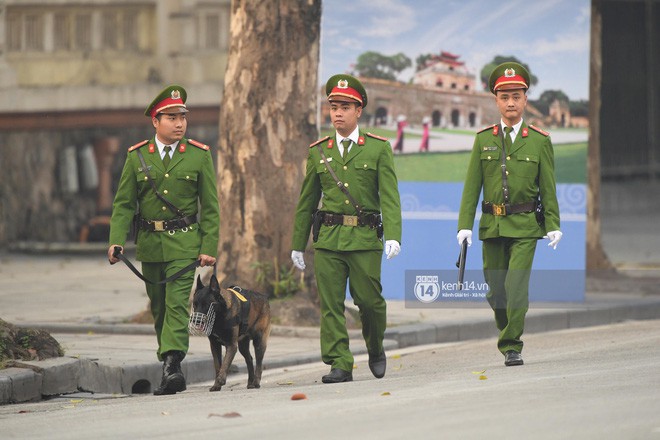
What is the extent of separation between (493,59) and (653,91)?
19.1m

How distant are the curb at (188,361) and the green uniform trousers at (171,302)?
2.70ft

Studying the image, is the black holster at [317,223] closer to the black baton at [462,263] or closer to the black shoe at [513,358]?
the black baton at [462,263]

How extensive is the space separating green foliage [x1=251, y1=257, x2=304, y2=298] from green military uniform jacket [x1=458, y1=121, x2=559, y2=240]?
4.03 metres

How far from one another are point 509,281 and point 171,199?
2.26 m

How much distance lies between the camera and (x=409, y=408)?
8.44 m

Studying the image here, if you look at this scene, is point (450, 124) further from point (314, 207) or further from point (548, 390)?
point (548, 390)

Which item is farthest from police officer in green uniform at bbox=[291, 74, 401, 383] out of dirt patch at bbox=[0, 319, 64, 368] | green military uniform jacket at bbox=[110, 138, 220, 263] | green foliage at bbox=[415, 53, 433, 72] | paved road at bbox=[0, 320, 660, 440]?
green foliage at bbox=[415, 53, 433, 72]

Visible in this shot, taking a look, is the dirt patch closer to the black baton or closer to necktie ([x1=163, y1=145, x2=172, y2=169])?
necktie ([x1=163, y1=145, x2=172, y2=169])

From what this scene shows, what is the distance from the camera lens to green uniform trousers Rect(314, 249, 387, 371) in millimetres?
10367

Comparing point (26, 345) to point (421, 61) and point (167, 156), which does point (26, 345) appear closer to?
point (167, 156)

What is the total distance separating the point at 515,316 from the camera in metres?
10.7

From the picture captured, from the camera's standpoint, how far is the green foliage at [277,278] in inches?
577

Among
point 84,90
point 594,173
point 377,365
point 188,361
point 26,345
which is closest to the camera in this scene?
point 377,365

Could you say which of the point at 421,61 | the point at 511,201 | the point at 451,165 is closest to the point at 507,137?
the point at 511,201
